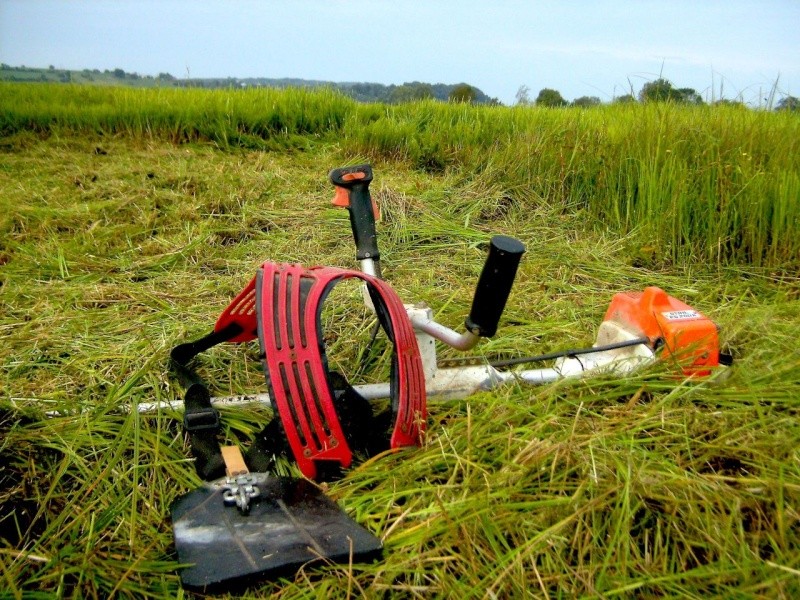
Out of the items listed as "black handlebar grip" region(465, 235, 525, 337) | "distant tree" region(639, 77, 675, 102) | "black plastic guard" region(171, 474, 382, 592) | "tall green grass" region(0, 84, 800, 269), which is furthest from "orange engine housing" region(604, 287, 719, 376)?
"distant tree" region(639, 77, 675, 102)

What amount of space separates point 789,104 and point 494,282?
297cm

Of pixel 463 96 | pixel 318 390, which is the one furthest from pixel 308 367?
pixel 463 96

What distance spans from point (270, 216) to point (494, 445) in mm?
2182

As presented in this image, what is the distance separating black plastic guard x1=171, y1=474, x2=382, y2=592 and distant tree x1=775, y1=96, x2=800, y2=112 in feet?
10.8

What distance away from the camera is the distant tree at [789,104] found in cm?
348

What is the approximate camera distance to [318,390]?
1.41 meters

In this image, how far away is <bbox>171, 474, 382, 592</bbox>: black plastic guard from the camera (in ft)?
3.91

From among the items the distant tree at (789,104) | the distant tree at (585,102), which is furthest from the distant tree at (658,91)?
the distant tree at (585,102)

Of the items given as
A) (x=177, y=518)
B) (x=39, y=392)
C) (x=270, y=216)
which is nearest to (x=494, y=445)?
(x=177, y=518)

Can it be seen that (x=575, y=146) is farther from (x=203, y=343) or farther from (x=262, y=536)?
(x=262, y=536)

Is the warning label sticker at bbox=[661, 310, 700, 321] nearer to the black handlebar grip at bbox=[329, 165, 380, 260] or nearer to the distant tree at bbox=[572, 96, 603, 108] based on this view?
the black handlebar grip at bbox=[329, 165, 380, 260]

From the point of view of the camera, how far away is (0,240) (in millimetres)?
2941

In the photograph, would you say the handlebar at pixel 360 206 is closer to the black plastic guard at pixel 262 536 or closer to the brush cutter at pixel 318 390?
the brush cutter at pixel 318 390

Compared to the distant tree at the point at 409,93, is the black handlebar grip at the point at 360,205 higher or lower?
lower
